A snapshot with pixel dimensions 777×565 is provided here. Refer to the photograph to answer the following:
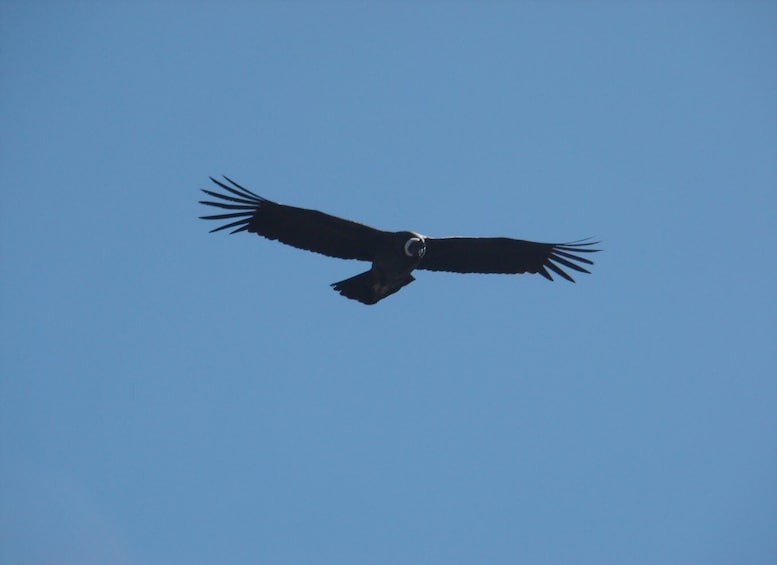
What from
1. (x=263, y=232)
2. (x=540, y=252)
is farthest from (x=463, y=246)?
(x=263, y=232)

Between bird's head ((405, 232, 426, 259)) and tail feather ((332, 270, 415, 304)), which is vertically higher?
bird's head ((405, 232, 426, 259))

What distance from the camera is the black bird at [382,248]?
19391 millimetres

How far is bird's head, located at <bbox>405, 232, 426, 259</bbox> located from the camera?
62.8ft

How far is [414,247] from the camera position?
19.2 meters

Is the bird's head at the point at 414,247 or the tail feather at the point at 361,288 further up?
the bird's head at the point at 414,247

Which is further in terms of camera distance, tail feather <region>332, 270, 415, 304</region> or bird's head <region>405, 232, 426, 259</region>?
tail feather <region>332, 270, 415, 304</region>

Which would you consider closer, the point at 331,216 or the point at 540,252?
the point at 331,216

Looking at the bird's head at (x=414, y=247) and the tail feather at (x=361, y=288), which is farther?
the tail feather at (x=361, y=288)

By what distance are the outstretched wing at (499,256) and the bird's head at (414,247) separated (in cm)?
97

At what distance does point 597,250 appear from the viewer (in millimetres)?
20484

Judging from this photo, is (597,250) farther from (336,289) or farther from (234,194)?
(234,194)

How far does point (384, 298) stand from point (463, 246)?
62.9 inches

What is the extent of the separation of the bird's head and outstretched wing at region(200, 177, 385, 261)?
637mm

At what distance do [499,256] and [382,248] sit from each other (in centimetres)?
224
